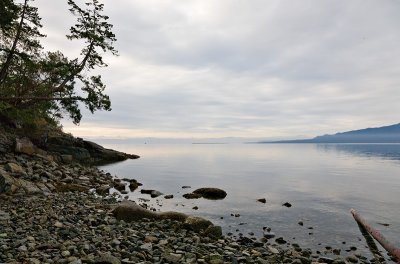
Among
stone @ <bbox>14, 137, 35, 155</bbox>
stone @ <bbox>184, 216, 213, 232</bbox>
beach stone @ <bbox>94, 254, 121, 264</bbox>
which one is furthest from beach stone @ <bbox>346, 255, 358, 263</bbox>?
stone @ <bbox>14, 137, 35, 155</bbox>

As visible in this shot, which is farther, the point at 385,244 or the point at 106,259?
the point at 385,244

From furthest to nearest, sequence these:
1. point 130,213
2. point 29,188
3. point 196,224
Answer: point 29,188, point 130,213, point 196,224

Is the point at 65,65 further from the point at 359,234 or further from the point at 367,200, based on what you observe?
the point at 367,200

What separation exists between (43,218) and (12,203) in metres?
4.24

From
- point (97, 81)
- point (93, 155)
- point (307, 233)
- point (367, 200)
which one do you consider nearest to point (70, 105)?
point (97, 81)

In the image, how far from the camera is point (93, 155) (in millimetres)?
63062

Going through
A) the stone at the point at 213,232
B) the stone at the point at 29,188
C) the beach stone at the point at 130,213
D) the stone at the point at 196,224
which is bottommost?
the stone at the point at 213,232

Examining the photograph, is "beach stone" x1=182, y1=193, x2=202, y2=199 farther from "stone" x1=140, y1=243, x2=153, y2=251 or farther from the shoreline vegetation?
"stone" x1=140, y1=243, x2=153, y2=251

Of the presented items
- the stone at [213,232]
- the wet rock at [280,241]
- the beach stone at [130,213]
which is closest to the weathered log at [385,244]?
the wet rock at [280,241]

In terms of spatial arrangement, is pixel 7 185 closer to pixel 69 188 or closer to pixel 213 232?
pixel 69 188

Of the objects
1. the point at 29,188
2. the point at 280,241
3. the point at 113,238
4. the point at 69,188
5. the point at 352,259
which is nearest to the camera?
the point at 113,238

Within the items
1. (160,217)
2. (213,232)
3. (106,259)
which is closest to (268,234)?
(213,232)

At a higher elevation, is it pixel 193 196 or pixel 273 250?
pixel 273 250

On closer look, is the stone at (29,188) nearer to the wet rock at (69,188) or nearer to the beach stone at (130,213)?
the wet rock at (69,188)
